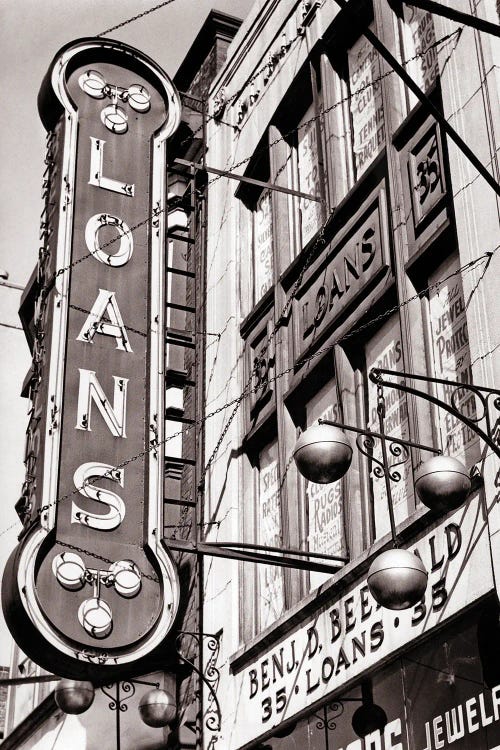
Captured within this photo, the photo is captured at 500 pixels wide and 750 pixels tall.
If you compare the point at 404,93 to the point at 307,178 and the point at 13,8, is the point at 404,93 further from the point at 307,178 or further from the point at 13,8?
the point at 13,8

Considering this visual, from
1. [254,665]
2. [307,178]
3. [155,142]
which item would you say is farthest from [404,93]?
[254,665]

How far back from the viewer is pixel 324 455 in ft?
28.8

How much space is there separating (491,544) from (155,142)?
7.96 meters

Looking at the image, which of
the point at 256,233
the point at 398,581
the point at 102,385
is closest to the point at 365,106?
the point at 256,233

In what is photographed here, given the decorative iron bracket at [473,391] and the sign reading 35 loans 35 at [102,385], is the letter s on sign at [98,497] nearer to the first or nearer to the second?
the sign reading 35 loans 35 at [102,385]

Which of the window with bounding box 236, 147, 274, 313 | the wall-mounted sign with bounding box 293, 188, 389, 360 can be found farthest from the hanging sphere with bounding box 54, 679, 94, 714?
the window with bounding box 236, 147, 274, 313

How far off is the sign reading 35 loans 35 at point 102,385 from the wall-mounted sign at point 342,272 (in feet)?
5.55

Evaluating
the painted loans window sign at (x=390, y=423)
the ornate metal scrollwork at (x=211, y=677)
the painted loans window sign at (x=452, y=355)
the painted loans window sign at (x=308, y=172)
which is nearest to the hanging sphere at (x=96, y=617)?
the ornate metal scrollwork at (x=211, y=677)

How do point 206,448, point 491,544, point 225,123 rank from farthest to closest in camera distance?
point 225,123, point 206,448, point 491,544

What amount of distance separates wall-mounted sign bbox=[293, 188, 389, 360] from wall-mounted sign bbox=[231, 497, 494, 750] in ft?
10.9

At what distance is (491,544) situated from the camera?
9.01 meters

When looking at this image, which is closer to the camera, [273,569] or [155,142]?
[273,569]

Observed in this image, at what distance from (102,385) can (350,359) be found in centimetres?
275

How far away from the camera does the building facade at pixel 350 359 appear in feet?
31.7
